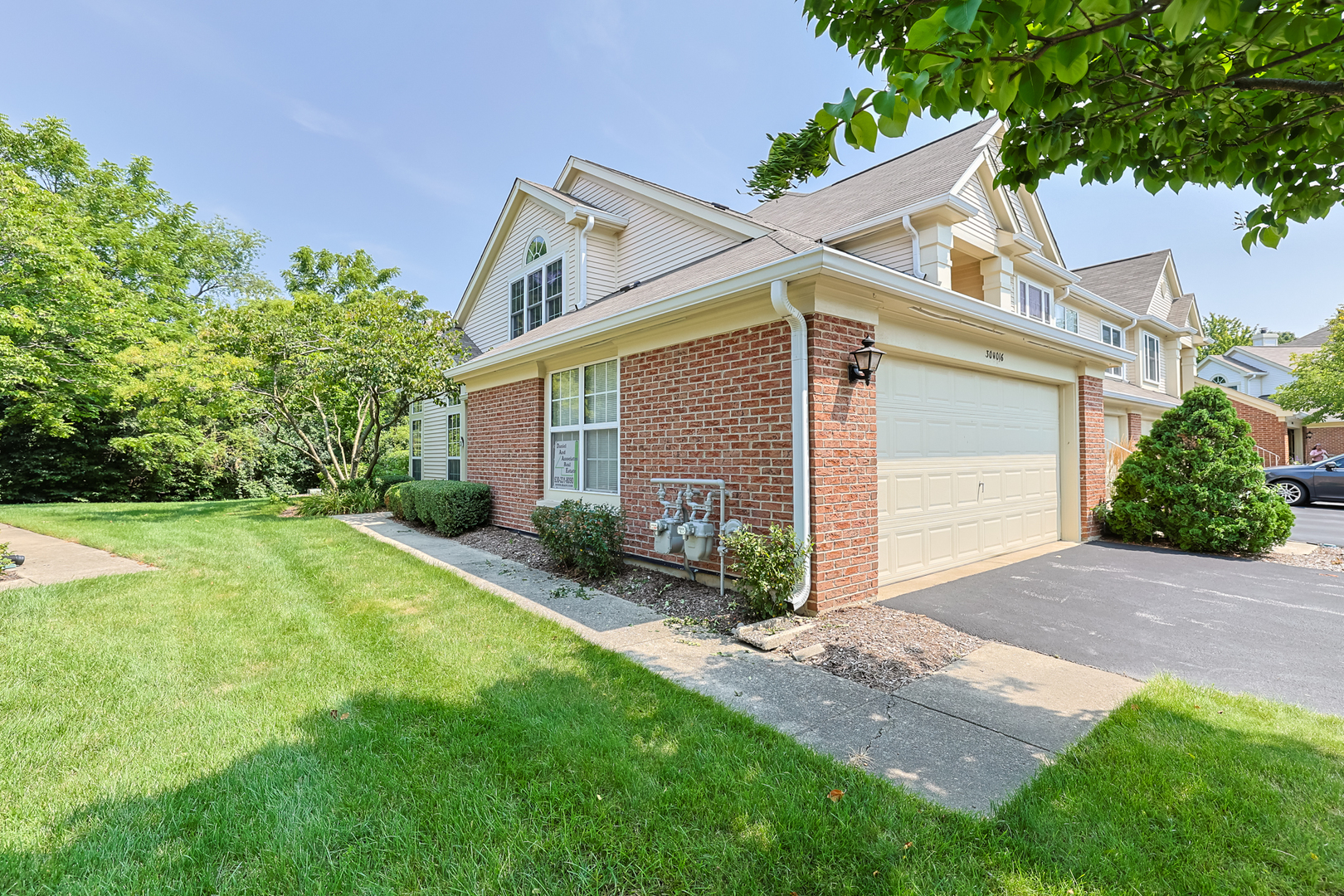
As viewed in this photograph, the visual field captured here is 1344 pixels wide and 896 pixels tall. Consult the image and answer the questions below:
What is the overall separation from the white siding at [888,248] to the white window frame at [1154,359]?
12.7 metres

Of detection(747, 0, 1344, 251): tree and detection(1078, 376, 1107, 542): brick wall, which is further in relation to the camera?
detection(1078, 376, 1107, 542): brick wall

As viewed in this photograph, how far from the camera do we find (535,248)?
471 inches

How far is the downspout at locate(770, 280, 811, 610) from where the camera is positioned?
5.02m

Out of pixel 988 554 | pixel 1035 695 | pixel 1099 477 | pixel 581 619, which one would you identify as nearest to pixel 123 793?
pixel 581 619

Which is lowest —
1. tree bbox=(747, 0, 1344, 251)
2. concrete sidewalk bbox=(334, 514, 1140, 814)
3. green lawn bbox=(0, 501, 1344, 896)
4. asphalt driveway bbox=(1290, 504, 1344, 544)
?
concrete sidewalk bbox=(334, 514, 1140, 814)

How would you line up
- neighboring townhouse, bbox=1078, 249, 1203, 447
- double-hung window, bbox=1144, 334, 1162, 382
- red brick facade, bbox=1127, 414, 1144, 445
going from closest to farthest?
red brick facade, bbox=1127, 414, 1144, 445 → neighboring townhouse, bbox=1078, 249, 1203, 447 → double-hung window, bbox=1144, 334, 1162, 382

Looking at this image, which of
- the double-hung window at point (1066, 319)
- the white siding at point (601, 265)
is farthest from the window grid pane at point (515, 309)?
the double-hung window at point (1066, 319)

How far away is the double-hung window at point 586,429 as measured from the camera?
305 inches

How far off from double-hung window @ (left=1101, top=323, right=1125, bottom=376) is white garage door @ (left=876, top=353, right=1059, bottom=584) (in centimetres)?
794

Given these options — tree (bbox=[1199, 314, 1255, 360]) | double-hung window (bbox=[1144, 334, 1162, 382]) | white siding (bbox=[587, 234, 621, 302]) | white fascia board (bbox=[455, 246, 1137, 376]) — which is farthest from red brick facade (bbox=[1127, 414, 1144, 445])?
tree (bbox=[1199, 314, 1255, 360])

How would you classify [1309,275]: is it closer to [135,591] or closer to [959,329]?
[959,329]

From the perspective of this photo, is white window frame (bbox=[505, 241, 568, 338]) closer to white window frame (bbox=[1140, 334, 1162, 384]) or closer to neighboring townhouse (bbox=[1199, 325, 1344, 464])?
white window frame (bbox=[1140, 334, 1162, 384])

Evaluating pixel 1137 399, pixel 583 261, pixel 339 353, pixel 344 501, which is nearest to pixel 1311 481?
pixel 1137 399

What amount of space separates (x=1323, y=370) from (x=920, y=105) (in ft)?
100
